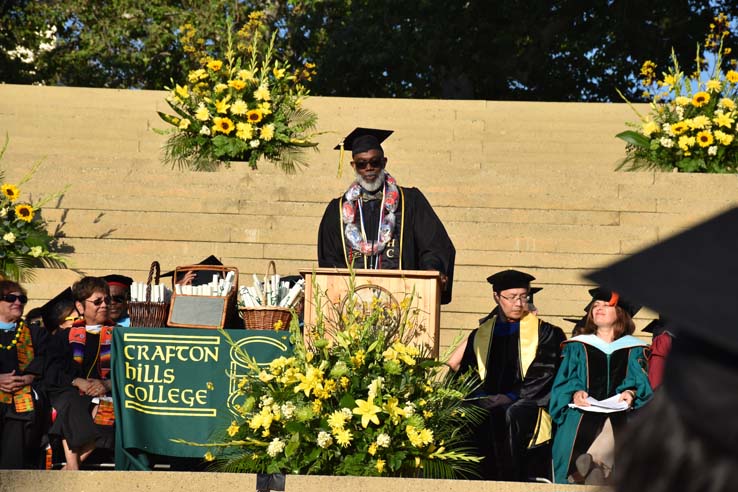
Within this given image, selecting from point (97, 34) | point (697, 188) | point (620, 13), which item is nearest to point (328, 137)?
point (697, 188)

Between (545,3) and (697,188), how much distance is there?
42.1 feet

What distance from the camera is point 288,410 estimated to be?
589 centimetres

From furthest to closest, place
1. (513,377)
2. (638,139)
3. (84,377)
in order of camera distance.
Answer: (638,139) < (513,377) < (84,377)

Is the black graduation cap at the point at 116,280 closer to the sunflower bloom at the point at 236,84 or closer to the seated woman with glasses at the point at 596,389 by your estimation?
the seated woman with glasses at the point at 596,389

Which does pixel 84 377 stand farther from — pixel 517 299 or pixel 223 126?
pixel 223 126

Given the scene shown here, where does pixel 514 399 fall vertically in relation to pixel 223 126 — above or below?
below

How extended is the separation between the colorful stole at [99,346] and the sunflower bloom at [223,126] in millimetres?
4754

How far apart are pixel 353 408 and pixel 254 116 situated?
22.5 feet

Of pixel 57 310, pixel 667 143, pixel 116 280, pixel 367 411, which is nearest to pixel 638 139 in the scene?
pixel 667 143

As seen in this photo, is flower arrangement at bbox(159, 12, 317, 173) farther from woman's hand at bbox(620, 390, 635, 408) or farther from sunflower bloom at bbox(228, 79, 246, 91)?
woman's hand at bbox(620, 390, 635, 408)

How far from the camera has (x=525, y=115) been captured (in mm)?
15477

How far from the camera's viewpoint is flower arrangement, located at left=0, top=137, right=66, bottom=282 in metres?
10.0

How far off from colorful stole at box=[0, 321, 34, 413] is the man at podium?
1831 mm

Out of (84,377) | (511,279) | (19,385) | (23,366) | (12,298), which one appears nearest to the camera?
(19,385)
